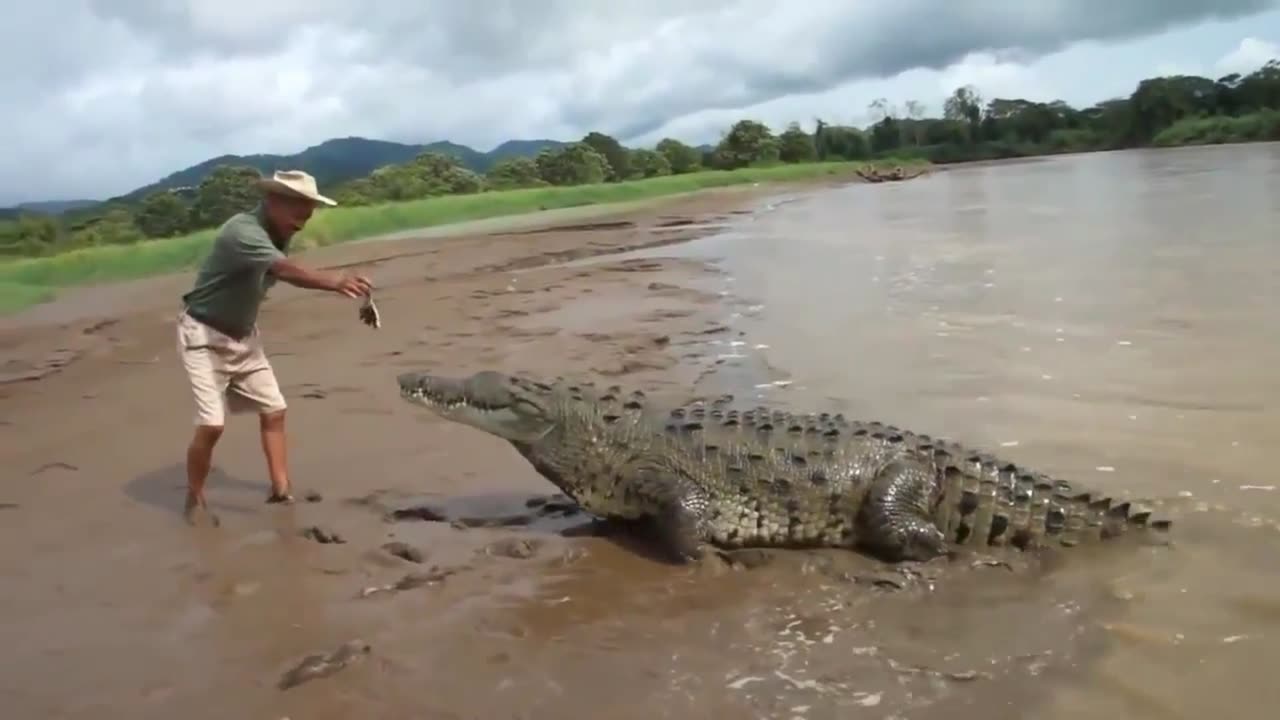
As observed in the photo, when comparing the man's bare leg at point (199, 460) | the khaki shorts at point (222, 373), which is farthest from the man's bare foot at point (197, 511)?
the khaki shorts at point (222, 373)

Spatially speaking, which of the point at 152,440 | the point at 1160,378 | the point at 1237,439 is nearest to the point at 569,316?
the point at 152,440

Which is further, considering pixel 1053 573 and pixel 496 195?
pixel 496 195

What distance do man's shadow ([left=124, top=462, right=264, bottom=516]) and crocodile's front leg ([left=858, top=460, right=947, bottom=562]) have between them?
2.91 m

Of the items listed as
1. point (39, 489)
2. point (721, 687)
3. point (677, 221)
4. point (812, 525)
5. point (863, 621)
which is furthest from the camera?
point (677, 221)

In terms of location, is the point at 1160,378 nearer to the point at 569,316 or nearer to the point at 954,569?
the point at 954,569

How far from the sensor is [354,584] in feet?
12.7

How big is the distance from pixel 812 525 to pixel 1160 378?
394cm

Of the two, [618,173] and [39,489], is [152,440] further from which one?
[618,173]

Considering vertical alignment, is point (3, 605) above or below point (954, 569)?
above

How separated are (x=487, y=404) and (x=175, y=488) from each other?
190cm

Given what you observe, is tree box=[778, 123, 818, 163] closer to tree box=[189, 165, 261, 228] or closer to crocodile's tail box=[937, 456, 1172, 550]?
tree box=[189, 165, 261, 228]

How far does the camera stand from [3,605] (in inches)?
148

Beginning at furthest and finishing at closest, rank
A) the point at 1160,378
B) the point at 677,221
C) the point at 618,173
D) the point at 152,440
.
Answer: the point at 618,173 → the point at 677,221 → the point at 1160,378 → the point at 152,440

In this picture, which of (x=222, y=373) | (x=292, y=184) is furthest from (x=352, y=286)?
(x=222, y=373)
